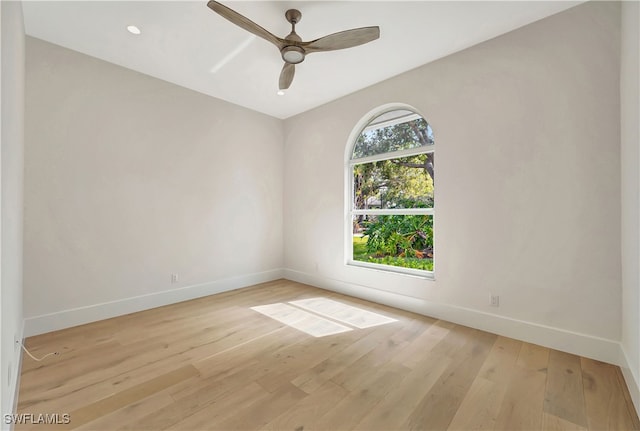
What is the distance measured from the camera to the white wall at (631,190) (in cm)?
169

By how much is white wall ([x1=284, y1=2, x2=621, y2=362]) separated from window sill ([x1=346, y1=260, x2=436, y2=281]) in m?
0.10

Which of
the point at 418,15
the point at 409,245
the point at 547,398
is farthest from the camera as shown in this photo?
the point at 409,245

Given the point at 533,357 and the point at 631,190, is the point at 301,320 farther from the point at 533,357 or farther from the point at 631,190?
the point at 631,190

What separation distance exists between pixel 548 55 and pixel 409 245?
7.49 ft

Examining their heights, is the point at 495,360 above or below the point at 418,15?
below

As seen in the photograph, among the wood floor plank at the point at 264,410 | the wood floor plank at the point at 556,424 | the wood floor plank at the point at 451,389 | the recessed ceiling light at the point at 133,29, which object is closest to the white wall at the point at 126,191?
the recessed ceiling light at the point at 133,29

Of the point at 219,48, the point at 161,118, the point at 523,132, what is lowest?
the point at 523,132

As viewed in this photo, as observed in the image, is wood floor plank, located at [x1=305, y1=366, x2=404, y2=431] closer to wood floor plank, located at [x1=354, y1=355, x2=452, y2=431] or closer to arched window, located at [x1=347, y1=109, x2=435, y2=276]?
Answer: wood floor plank, located at [x1=354, y1=355, x2=452, y2=431]

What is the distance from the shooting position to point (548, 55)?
7.79ft

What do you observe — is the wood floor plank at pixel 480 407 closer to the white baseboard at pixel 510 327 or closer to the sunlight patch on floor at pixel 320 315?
the white baseboard at pixel 510 327

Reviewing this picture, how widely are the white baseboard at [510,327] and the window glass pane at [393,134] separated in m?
1.91

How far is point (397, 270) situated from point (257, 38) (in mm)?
3062

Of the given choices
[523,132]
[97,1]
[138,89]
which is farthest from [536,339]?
[138,89]

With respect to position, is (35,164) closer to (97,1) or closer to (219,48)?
(97,1)
